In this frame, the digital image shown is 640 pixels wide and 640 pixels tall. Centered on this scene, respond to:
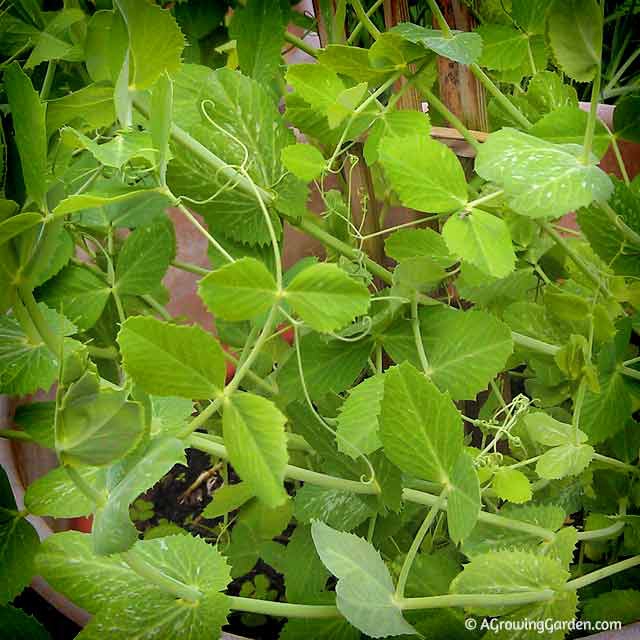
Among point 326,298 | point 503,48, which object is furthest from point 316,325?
point 503,48

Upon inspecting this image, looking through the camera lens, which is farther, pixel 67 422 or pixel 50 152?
pixel 50 152

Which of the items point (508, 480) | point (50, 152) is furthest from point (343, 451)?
point (50, 152)

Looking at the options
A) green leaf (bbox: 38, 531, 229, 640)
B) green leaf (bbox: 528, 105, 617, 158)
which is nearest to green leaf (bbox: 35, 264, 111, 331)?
green leaf (bbox: 38, 531, 229, 640)

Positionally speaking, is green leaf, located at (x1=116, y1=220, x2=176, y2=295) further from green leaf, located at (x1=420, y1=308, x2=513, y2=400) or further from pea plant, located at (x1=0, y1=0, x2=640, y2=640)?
green leaf, located at (x1=420, y1=308, x2=513, y2=400)

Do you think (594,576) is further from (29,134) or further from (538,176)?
(29,134)

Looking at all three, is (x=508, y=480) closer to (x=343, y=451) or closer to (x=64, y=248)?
(x=343, y=451)

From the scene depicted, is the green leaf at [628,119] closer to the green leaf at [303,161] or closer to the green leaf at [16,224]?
the green leaf at [303,161]
